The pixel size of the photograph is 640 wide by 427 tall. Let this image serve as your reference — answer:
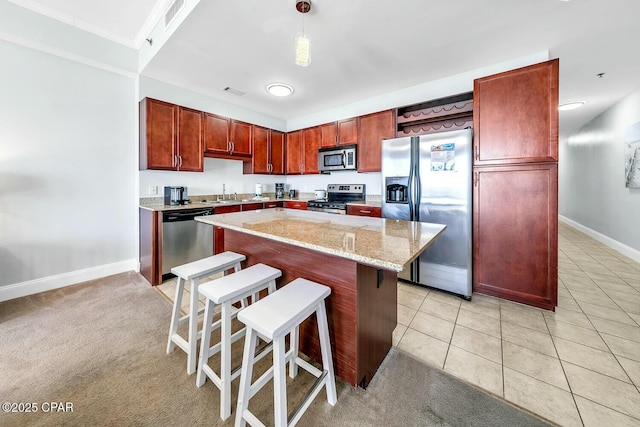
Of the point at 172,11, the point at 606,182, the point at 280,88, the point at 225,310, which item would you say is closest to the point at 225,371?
the point at 225,310

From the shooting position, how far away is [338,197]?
14.7 ft

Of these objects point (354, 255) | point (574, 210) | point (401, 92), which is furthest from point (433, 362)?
point (574, 210)

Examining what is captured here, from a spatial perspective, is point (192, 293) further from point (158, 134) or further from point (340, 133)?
point (340, 133)

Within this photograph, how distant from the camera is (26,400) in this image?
1.35 meters

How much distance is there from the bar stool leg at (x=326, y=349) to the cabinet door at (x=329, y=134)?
336 centimetres

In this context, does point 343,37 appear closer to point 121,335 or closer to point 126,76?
point 126,76

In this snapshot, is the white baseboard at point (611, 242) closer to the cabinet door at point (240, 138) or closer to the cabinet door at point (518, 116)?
the cabinet door at point (518, 116)

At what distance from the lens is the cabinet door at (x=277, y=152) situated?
4746 mm

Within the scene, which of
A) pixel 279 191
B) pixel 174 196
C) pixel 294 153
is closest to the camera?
pixel 174 196

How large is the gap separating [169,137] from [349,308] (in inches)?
130

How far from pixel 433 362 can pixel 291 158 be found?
4094 mm

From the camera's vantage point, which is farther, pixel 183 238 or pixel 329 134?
pixel 329 134

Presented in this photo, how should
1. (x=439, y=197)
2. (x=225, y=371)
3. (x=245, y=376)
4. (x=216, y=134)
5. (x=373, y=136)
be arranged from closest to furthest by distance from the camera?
(x=245, y=376) < (x=225, y=371) < (x=439, y=197) < (x=373, y=136) < (x=216, y=134)

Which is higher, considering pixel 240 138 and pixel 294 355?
pixel 240 138
